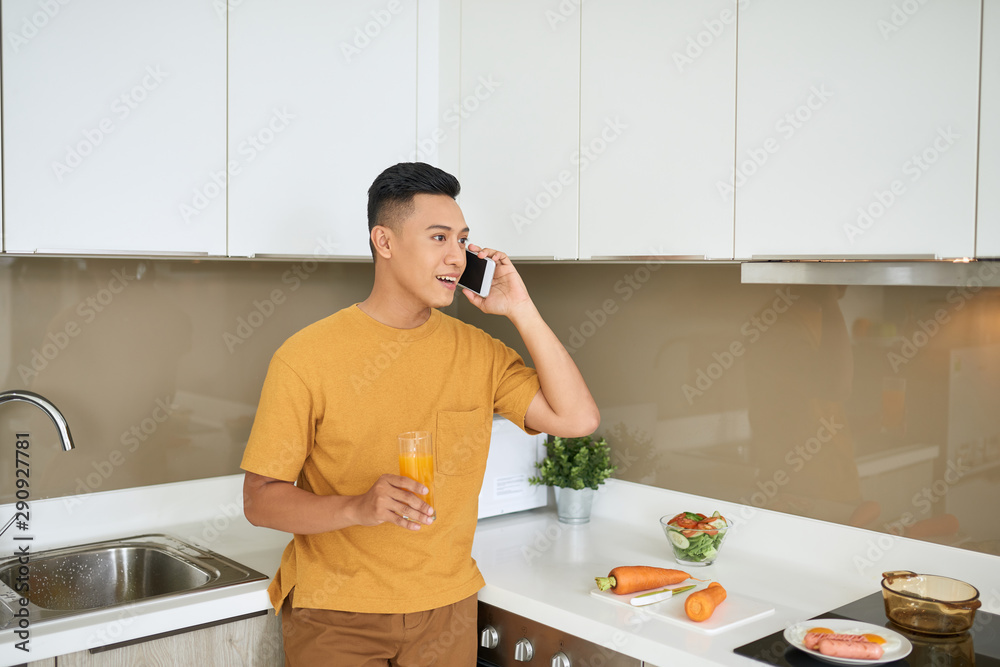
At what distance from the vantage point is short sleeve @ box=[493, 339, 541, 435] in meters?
1.80

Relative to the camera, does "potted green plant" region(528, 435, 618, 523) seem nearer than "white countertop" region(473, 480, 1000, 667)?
No

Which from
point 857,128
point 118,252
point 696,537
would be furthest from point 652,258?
point 118,252

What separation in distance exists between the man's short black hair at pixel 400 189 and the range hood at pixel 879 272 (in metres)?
0.64

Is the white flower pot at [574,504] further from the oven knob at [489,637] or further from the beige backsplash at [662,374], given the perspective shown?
the oven knob at [489,637]

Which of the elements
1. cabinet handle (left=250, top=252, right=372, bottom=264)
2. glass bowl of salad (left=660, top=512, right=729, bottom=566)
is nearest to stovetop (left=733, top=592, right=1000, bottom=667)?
glass bowl of salad (left=660, top=512, right=729, bottom=566)

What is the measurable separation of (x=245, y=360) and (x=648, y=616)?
1.36 meters

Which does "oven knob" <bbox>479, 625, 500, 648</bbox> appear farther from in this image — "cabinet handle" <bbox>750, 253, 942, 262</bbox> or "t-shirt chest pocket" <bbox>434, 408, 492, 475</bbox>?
"cabinet handle" <bbox>750, 253, 942, 262</bbox>

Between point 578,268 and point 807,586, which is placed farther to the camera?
point 578,268

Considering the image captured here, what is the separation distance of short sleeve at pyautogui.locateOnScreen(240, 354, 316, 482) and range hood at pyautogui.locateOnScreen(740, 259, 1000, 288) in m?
0.89

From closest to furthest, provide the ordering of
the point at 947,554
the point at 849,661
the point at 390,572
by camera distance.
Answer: the point at 849,661 < the point at 390,572 < the point at 947,554

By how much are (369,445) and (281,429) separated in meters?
0.18

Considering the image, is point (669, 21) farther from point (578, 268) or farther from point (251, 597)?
point (251, 597)

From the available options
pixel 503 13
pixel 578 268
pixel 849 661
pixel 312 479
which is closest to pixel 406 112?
pixel 503 13

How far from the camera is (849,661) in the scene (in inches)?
55.9
